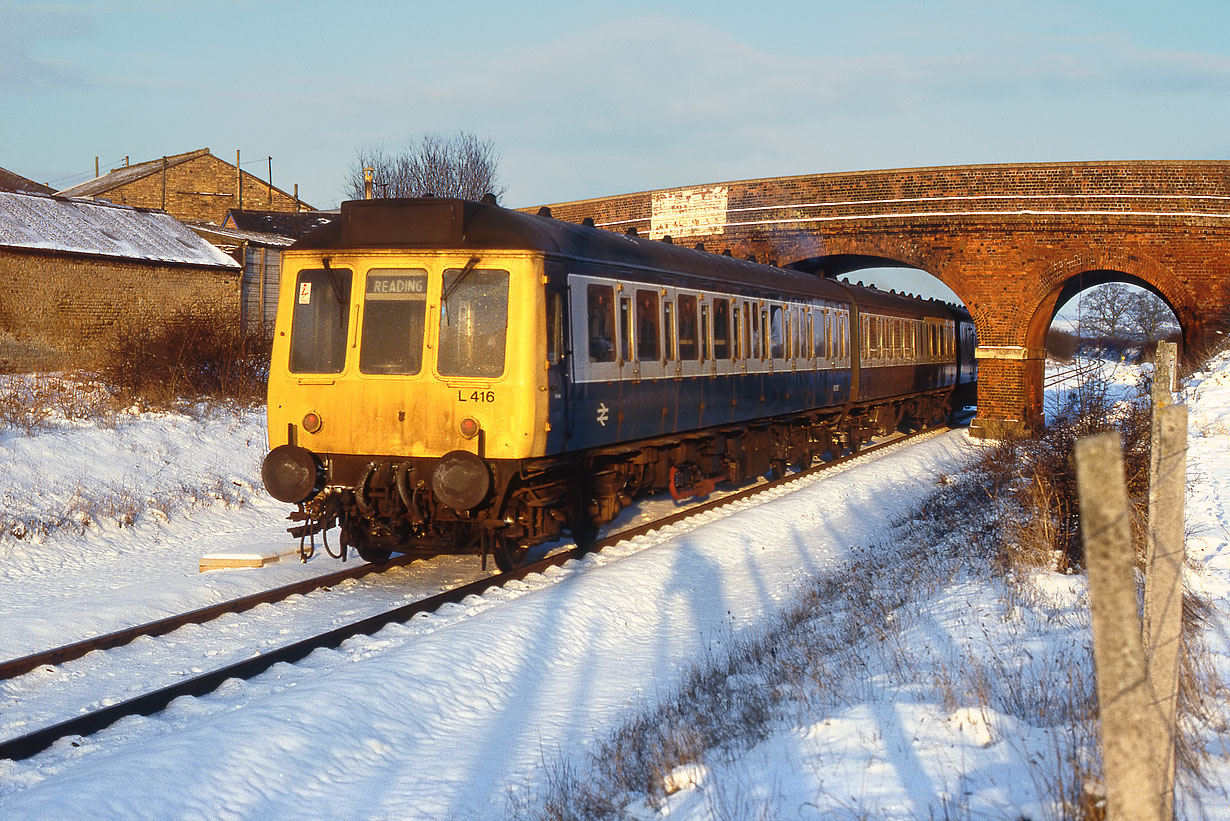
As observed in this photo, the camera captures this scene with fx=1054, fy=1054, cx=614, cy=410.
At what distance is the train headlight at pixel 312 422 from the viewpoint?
30.2 feet

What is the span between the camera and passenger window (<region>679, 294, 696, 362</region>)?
38.7 feet

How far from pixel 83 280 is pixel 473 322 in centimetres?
2022

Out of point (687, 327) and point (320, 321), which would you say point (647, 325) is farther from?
point (320, 321)

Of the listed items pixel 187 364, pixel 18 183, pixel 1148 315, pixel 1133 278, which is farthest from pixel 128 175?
pixel 1148 315

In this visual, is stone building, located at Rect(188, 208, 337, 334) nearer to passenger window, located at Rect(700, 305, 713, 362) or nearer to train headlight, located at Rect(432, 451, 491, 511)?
passenger window, located at Rect(700, 305, 713, 362)

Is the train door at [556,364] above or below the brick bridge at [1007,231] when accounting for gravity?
below

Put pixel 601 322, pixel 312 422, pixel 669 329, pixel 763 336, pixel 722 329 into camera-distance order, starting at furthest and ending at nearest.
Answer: pixel 763 336, pixel 722 329, pixel 669 329, pixel 601 322, pixel 312 422

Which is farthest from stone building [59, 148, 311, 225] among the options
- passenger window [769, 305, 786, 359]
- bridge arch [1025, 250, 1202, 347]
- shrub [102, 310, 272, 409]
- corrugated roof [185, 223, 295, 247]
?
passenger window [769, 305, 786, 359]

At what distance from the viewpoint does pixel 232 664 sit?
6945mm

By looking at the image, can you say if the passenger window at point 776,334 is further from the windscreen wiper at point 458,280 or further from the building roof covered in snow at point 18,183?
the building roof covered in snow at point 18,183

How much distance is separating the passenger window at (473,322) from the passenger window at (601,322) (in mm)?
1131

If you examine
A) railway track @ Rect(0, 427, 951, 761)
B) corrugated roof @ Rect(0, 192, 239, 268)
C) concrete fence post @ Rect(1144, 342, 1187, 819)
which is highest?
corrugated roof @ Rect(0, 192, 239, 268)

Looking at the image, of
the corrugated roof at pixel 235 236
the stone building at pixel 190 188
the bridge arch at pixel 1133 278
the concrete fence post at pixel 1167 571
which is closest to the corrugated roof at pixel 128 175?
the stone building at pixel 190 188

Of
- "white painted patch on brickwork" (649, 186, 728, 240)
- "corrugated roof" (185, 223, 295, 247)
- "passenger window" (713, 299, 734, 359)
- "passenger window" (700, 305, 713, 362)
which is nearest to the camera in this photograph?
"passenger window" (700, 305, 713, 362)
